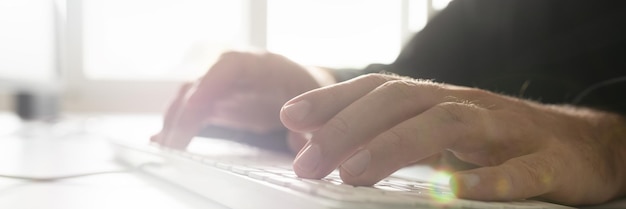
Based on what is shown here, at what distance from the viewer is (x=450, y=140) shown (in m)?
0.38

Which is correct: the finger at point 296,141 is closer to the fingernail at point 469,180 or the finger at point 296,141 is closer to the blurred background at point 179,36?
the fingernail at point 469,180

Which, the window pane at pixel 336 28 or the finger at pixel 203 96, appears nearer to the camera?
the finger at pixel 203 96

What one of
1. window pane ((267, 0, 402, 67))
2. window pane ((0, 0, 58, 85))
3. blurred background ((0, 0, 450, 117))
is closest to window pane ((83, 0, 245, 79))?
blurred background ((0, 0, 450, 117))

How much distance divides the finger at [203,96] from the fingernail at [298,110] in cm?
36

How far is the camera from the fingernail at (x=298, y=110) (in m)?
0.37

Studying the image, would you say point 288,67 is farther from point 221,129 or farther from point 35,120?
point 35,120

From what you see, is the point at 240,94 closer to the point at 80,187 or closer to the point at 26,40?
the point at 80,187

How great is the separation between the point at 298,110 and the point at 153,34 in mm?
2397

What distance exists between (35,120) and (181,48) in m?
1.25

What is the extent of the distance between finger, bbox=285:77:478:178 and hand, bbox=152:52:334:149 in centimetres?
35

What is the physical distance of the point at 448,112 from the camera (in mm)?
386

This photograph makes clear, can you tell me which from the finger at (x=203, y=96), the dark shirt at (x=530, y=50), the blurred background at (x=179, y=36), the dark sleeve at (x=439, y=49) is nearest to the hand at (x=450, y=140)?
the dark shirt at (x=530, y=50)

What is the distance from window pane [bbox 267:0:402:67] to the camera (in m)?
2.48

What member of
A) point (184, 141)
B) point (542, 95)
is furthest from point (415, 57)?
point (184, 141)
